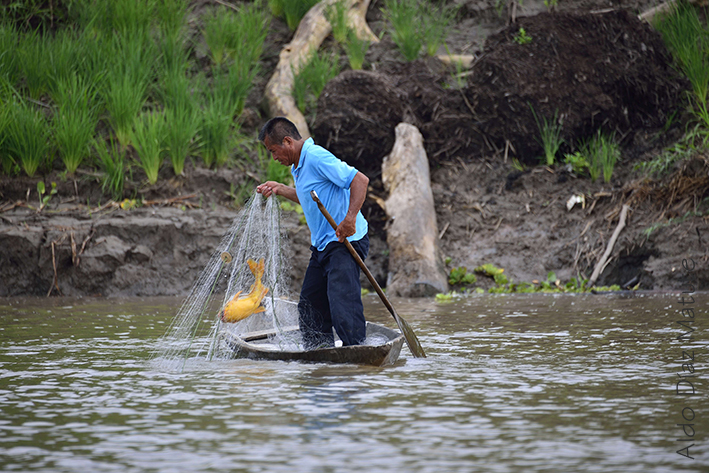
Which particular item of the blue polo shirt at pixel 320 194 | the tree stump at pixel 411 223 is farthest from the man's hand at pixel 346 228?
the tree stump at pixel 411 223

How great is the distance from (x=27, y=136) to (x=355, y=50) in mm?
5397

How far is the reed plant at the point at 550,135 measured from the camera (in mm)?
11867

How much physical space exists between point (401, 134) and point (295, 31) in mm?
4760

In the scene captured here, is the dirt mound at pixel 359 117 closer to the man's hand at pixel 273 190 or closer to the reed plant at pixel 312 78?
the reed plant at pixel 312 78

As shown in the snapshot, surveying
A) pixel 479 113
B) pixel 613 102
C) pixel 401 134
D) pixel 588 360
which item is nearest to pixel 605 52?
pixel 613 102

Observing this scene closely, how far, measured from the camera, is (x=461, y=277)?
10.6 m

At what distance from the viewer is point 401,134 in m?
11.7

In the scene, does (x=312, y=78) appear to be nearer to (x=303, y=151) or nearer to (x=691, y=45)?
(x=691, y=45)

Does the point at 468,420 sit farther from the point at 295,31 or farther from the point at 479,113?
the point at 295,31

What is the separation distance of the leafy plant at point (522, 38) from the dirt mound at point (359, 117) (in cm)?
210

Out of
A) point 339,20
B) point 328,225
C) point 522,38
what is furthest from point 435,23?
point 328,225

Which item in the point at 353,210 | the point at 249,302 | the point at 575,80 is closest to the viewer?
the point at 353,210

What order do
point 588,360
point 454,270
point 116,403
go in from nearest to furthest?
point 116,403 → point 588,360 → point 454,270

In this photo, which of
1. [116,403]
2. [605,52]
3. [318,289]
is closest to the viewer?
[116,403]
